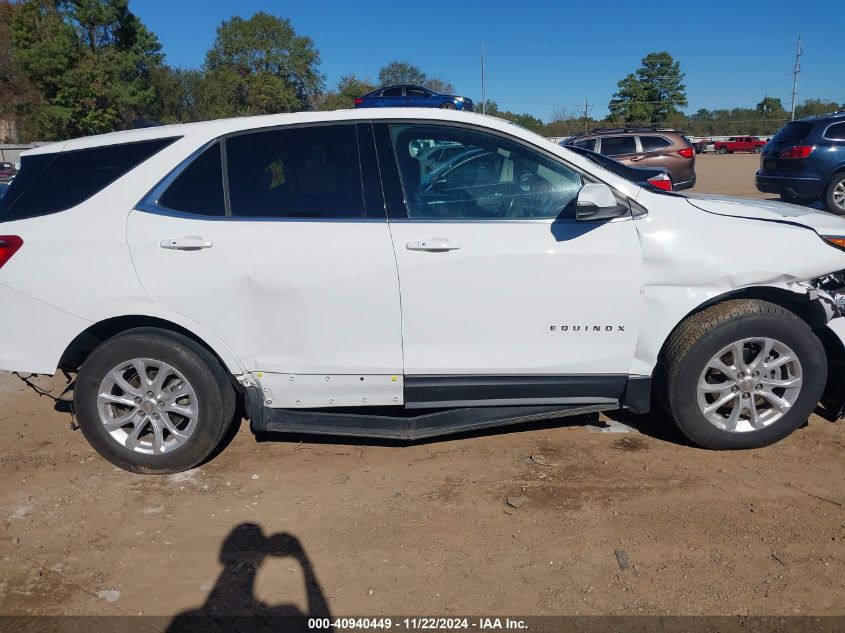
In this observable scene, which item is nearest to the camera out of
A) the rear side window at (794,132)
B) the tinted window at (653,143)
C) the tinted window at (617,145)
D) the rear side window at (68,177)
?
the rear side window at (68,177)

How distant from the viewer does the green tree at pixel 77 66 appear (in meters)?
42.7

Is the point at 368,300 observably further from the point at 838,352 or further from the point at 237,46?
the point at 237,46

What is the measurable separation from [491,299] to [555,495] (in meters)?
1.08

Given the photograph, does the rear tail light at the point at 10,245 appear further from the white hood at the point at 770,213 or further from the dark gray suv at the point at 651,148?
the dark gray suv at the point at 651,148

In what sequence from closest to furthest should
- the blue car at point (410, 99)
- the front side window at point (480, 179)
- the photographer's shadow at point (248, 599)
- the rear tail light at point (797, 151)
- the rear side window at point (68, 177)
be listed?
1. the photographer's shadow at point (248, 599)
2. the front side window at point (480, 179)
3. the rear side window at point (68, 177)
4. the rear tail light at point (797, 151)
5. the blue car at point (410, 99)

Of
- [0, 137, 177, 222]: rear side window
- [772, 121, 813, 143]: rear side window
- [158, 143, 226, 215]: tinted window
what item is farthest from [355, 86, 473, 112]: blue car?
[158, 143, 226, 215]: tinted window

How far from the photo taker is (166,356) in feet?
11.2

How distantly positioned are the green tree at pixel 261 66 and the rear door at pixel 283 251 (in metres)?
48.1

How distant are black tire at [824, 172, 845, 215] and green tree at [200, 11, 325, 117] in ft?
141

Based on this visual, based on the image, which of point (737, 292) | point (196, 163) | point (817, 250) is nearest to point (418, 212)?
point (196, 163)

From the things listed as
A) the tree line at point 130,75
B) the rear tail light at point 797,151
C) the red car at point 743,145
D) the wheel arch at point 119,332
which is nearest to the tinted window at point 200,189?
the wheel arch at point 119,332

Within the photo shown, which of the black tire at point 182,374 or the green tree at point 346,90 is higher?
the green tree at point 346,90

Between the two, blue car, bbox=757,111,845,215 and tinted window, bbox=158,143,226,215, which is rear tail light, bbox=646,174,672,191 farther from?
blue car, bbox=757,111,845,215

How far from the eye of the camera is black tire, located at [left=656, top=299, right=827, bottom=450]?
340 centimetres
